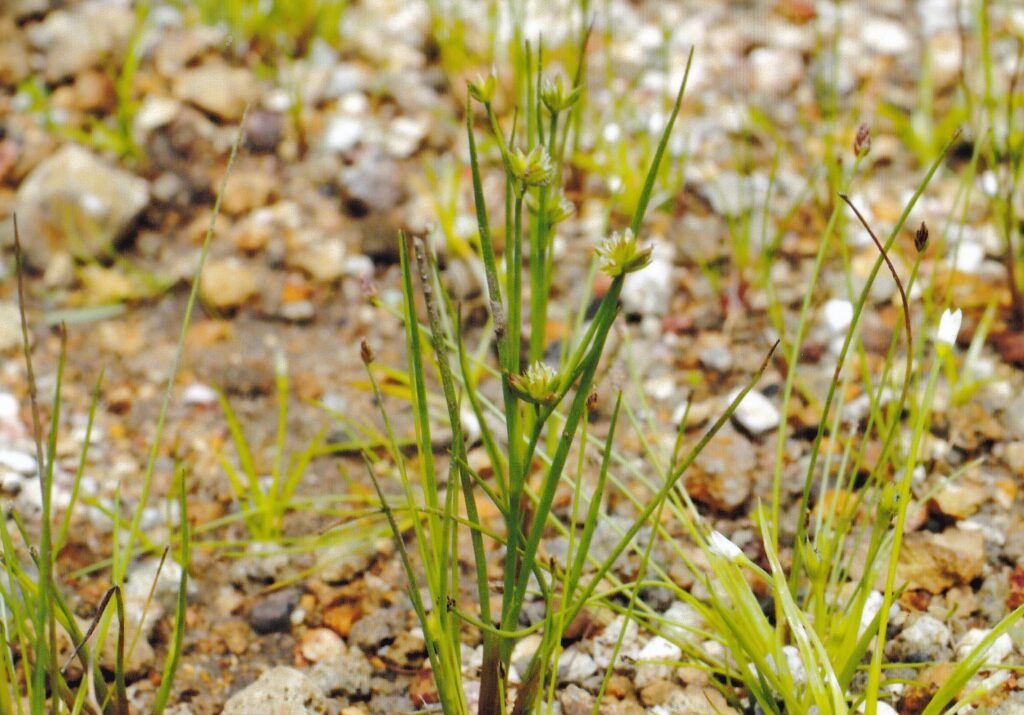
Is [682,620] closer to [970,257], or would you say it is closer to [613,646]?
[613,646]

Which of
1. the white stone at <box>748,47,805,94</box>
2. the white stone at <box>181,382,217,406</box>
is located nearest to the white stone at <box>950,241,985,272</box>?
the white stone at <box>748,47,805,94</box>

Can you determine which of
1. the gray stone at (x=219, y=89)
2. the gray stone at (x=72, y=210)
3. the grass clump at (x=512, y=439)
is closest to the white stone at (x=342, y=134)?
the gray stone at (x=219, y=89)

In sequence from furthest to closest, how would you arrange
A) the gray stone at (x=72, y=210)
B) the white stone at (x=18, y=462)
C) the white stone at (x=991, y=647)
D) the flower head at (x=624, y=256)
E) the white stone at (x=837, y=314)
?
the gray stone at (x=72, y=210), the white stone at (x=837, y=314), the white stone at (x=18, y=462), the white stone at (x=991, y=647), the flower head at (x=624, y=256)

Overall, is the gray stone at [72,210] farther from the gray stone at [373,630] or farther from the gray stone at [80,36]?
the gray stone at [373,630]

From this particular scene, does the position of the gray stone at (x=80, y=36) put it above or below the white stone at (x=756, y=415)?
above

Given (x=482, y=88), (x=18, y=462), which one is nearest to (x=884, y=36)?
(x=482, y=88)

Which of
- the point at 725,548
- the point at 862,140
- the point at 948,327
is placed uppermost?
the point at 862,140

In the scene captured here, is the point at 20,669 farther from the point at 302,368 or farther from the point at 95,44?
the point at 95,44
